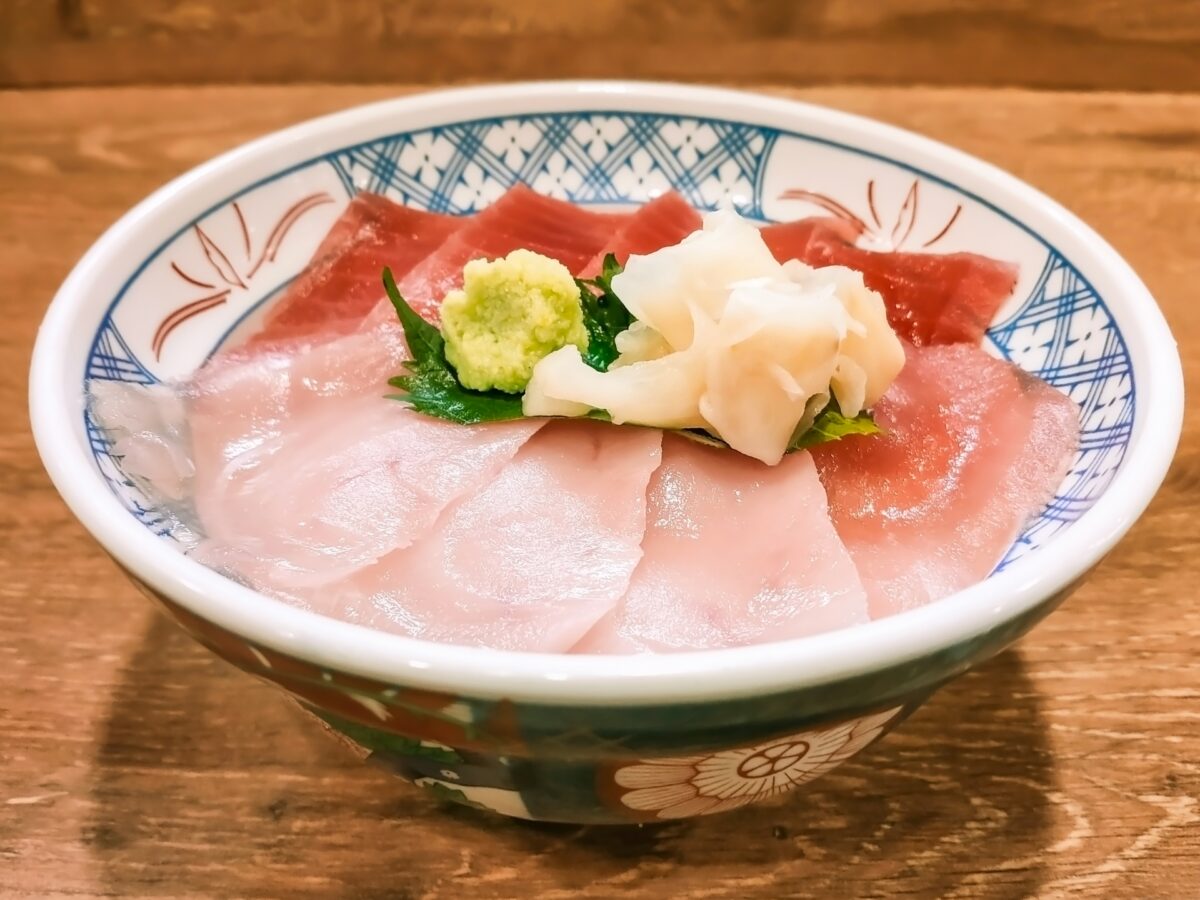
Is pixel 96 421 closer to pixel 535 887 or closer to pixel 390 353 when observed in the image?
pixel 390 353

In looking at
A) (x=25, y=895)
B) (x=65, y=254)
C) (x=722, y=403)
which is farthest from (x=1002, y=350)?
(x=65, y=254)

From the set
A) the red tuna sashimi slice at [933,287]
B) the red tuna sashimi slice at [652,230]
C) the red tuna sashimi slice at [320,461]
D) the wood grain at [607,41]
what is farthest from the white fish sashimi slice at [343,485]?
the wood grain at [607,41]

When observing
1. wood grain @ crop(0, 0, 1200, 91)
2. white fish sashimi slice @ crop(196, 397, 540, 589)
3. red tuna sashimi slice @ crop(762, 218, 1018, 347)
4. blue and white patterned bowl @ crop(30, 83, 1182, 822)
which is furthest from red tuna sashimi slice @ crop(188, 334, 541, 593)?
wood grain @ crop(0, 0, 1200, 91)

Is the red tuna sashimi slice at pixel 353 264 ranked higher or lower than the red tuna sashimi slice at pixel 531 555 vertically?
higher

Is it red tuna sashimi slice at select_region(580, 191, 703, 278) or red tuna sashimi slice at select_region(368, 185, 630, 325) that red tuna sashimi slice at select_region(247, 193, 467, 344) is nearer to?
red tuna sashimi slice at select_region(368, 185, 630, 325)

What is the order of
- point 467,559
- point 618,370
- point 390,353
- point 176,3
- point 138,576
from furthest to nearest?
point 176,3 < point 390,353 < point 618,370 < point 467,559 < point 138,576

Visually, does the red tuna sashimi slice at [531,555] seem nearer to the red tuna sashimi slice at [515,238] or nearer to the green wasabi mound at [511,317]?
the green wasabi mound at [511,317]

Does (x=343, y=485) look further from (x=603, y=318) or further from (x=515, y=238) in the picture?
(x=515, y=238)
